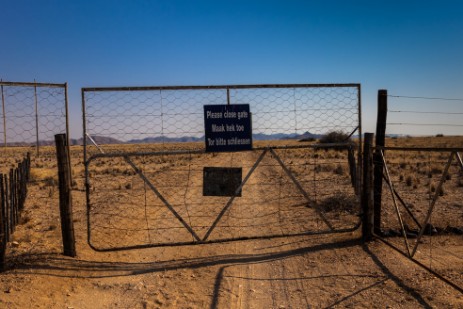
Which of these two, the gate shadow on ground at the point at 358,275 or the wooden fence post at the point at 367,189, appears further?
the wooden fence post at the point at 367,189

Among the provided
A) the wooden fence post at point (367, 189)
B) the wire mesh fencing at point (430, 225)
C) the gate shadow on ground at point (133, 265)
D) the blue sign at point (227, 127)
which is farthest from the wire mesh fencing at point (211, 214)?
the wire mesh fencing at point (430, 225)

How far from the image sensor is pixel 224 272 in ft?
20.1

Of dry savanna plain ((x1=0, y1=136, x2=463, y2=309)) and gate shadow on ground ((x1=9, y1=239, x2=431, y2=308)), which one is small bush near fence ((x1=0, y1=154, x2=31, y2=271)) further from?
gate shadow on ground ((x1=9, y1=239, x2=431, y2=308))

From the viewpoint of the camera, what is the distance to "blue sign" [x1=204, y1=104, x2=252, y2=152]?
6922 mm

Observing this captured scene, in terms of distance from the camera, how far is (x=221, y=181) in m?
7.38

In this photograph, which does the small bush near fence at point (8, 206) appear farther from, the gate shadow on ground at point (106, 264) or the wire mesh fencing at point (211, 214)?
the wire mesh fencing at point (211, 214)

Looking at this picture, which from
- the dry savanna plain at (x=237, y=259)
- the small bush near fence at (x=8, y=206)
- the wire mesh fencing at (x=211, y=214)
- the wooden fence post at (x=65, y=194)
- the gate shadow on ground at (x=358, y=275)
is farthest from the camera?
the wire mesh fencing at (x=211, y=214)

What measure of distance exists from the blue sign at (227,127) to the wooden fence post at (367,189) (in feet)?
7.71

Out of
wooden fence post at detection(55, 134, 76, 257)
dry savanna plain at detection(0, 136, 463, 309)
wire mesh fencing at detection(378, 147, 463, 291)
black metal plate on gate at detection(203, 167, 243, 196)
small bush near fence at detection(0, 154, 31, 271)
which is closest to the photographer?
dry savanna plain at detection(0, 136, 463, 309)

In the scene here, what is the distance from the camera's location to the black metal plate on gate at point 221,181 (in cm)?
733

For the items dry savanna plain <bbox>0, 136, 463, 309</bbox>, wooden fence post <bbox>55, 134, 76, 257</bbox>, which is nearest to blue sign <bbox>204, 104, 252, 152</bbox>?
dry savanna plain <bbox>0, 136, 463, 309</bbox>

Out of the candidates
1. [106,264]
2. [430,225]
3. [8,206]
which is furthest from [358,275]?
[8,206]

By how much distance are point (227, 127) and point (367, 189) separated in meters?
3.06

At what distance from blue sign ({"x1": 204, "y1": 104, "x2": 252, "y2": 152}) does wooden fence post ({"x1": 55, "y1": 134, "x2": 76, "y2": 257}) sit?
2497mm
